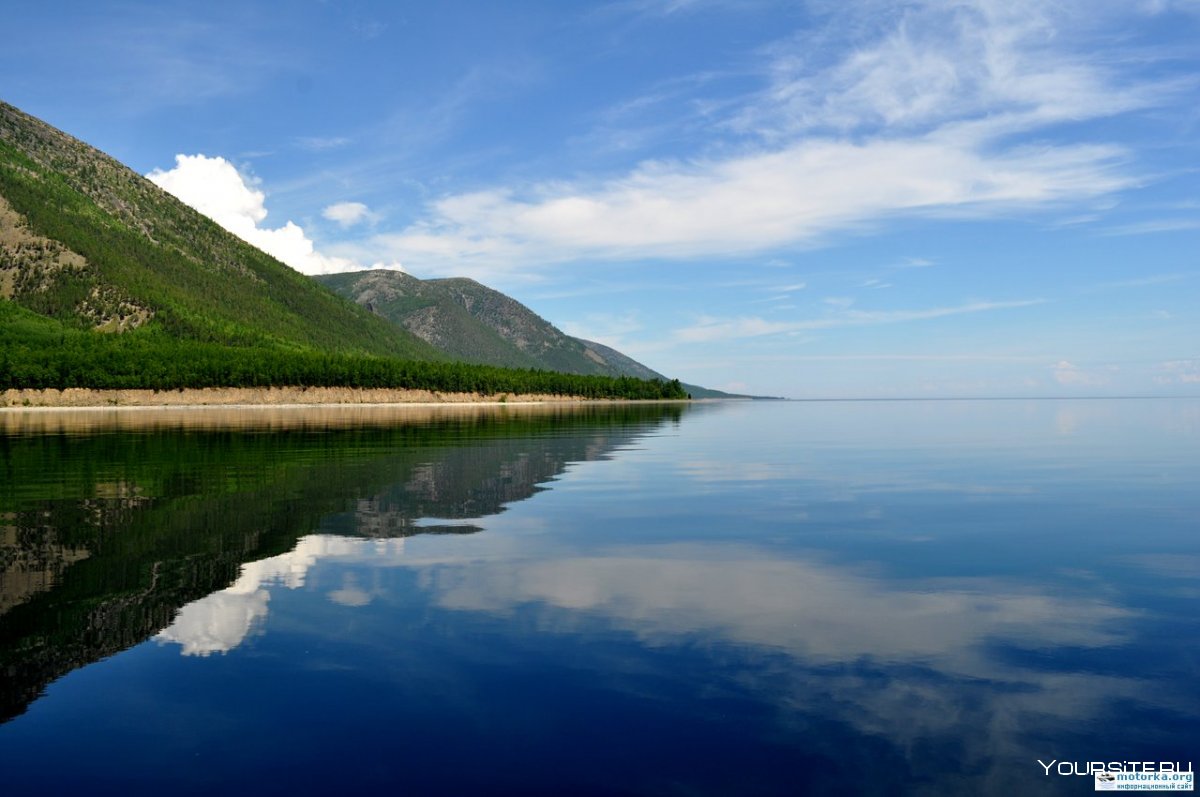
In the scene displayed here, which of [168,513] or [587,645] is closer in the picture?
[587,645]

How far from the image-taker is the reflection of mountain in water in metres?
14.1

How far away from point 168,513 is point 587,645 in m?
18.3

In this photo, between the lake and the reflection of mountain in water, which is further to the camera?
the reflection of mountain in water

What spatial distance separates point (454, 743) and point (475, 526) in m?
15.3

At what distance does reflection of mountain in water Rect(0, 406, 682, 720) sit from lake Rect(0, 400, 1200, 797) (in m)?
0.12

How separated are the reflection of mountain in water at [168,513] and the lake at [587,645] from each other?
12 cm

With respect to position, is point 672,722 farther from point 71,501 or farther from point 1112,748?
point 71,501

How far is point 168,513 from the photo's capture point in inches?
1014

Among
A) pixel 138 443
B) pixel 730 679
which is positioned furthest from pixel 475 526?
pixel 138 443

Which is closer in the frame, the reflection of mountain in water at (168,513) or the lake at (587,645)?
the lake at (587,645)

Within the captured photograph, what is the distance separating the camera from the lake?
9.28m

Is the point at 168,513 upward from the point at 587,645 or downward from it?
upward

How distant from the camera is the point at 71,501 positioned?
93.6 feet

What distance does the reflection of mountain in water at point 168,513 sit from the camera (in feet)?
46.3
